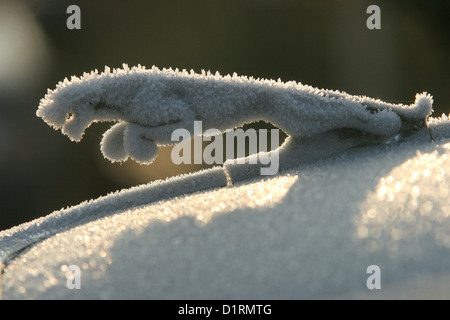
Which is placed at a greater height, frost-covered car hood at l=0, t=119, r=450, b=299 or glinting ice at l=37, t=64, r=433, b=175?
glinting ice at l=37, t=64, r=433, b=175

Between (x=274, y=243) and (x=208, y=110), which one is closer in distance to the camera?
(x=274, y=243)

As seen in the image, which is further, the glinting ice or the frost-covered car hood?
the glinting ice

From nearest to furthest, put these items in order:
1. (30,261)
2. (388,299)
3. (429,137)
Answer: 1. (388,299)
2. (30,261)
3. (429,137)

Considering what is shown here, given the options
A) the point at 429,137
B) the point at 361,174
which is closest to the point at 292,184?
the point at 361,174

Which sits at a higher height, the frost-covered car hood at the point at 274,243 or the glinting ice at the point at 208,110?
the glinting ice at the point at 208,110

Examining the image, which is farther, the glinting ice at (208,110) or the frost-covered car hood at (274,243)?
the glinting ice at (208,110)

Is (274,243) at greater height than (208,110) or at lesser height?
lesser
